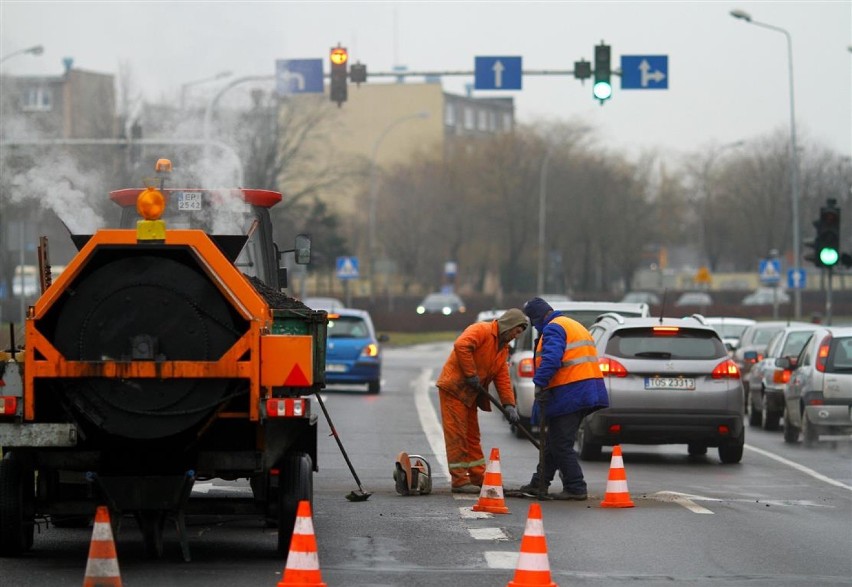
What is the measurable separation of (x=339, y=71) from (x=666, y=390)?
13165 mm

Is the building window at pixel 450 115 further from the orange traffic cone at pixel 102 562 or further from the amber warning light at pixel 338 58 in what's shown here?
the orange traffic cone at pixel 102 562

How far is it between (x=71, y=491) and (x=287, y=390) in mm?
1590

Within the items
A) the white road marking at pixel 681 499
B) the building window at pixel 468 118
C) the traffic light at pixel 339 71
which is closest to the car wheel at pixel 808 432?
the white road marking at pixel 681 499

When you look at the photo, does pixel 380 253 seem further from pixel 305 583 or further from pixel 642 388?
pixel 305 583

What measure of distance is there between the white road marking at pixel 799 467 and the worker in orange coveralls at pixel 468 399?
387cm

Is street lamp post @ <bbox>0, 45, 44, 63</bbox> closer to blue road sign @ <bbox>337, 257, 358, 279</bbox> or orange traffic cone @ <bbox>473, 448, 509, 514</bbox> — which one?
orange traffic cone @ <bbox>473, 448, 509, 514</bbox>

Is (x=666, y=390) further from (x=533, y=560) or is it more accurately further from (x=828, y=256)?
(x=828, y=256)

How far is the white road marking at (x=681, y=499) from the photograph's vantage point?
43.6ft

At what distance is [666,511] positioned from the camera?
13.2 metres

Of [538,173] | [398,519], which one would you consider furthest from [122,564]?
[538,173]

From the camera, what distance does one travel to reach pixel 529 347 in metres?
22.2

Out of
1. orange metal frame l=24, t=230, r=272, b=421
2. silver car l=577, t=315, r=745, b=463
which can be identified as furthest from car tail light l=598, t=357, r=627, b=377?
orange metal frame l=24, t=230, r=272, b=421

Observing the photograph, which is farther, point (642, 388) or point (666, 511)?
point (642, 388)

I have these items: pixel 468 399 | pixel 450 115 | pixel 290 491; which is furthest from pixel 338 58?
pixel 450 115
